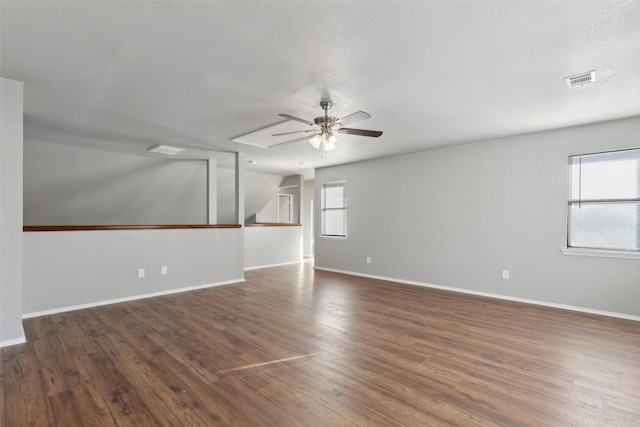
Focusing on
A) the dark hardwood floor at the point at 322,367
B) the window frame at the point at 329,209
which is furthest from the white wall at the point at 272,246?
the dark hardwood floor at the point at 322,367

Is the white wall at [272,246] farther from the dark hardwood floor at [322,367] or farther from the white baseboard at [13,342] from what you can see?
the white baseboard at [13,342]

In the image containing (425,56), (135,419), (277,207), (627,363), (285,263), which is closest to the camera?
(135,419)

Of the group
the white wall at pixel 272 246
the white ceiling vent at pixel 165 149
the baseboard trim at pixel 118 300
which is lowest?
the baseboard trim at pixel 118 300

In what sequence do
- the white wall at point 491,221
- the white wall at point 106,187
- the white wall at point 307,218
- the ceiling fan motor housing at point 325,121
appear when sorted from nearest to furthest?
the ceiling fan motor housing at point 325,121 → the white wall at point 491,221 → the white wall at point 106,187 → the white wall at point 307,218

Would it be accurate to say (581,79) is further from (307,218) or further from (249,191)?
(307,218)

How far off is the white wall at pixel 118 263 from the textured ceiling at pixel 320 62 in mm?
1591

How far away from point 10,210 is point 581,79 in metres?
5.12

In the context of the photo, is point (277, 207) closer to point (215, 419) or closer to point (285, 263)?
point (285, 263)

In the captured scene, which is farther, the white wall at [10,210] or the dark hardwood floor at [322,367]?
the white wall at [10,210]

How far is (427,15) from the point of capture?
1.78m

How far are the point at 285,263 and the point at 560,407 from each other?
21.0 feet

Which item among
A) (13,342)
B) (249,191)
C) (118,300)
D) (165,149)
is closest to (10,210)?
(13,342)

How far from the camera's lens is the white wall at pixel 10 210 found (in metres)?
2.71

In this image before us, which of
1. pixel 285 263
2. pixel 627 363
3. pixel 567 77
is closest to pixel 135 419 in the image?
pixel 627 363
